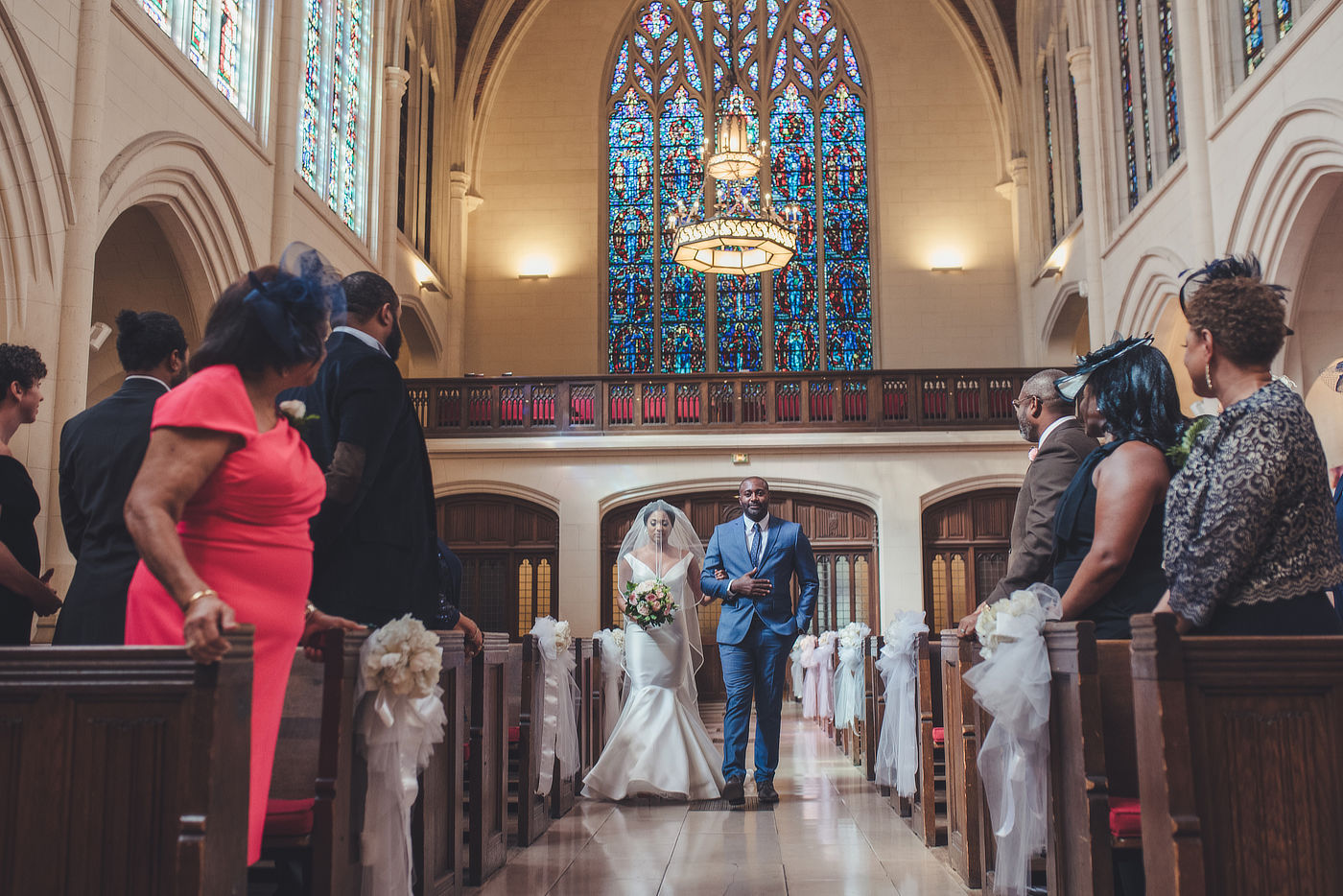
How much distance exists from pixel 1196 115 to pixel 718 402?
20.8ft

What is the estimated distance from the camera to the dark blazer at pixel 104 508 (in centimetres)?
300

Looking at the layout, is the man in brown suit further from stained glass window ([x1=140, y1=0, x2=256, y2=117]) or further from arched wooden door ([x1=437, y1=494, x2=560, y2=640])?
arched wooden door ([x1=437, y1=494, x2=560, y2=640])

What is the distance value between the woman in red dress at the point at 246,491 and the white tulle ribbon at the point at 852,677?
615 cm

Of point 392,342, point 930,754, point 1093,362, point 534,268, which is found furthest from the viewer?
point 534,268

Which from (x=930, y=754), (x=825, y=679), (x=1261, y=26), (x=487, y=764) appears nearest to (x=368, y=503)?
(x=487, y=764)

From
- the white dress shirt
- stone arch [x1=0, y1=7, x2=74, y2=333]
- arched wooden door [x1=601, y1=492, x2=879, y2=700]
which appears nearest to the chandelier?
arched wooden door [x1=601, y1=492, x2=879, y2=700]

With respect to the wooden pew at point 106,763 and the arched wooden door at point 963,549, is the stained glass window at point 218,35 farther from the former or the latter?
the arched wooden door at point 963,549

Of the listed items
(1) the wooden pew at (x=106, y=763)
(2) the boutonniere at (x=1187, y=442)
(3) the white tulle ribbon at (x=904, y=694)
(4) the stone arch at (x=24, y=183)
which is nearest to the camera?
(1) the wooden pew at (x=106, y=763)

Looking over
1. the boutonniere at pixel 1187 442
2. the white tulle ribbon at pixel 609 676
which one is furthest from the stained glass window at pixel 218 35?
the boutonniere at pixel 1187 442

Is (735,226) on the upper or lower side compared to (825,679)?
upper

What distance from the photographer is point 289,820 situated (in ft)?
9.40

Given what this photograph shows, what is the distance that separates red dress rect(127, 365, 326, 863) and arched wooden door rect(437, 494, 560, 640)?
476 inches

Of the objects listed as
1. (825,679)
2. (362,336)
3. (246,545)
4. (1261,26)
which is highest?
(1261,26)

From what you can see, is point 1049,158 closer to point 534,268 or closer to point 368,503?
point 534,268
